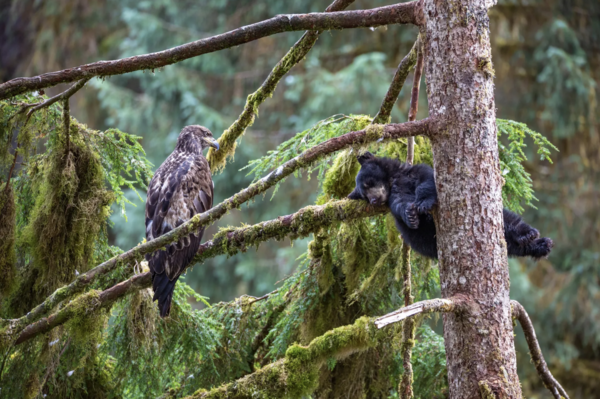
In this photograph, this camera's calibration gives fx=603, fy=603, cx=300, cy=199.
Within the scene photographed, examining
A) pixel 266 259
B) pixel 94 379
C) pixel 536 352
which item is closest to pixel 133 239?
pixel 266 259

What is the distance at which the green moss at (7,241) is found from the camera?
304cm

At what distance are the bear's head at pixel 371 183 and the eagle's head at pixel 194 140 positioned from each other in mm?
1657

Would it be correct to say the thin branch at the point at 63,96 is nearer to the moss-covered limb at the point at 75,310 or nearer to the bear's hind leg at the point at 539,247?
the moss-covered limb at the point at 75,310

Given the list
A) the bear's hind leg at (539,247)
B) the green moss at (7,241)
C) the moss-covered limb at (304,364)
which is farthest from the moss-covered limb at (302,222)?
the green moss at (7,241)

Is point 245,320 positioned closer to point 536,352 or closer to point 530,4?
point 536,352

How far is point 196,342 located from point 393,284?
1193 mm

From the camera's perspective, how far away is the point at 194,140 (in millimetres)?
4965

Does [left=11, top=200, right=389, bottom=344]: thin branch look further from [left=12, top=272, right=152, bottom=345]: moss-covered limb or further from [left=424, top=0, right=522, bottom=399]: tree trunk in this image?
[left=424, top=0, right=522, bottom=399]: tree trunk

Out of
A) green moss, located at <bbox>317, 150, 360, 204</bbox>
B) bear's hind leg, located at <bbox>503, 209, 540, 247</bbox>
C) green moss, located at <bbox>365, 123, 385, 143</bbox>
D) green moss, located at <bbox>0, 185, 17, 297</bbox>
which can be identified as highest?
green moss, located at <bbox>317, 150, 360, 204</bbox>

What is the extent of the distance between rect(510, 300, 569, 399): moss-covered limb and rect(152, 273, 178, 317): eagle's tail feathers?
1.89 meters

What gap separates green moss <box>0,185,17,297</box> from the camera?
120 inches

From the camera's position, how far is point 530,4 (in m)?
12.3

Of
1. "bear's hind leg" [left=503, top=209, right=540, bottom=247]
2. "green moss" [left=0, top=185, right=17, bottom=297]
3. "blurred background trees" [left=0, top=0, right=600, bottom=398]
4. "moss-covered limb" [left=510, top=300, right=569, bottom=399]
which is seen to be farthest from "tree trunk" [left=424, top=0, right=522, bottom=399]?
"blurred background trees" [left=0, top=0, right=600, bottom=398]

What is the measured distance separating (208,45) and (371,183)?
46.9 inches
